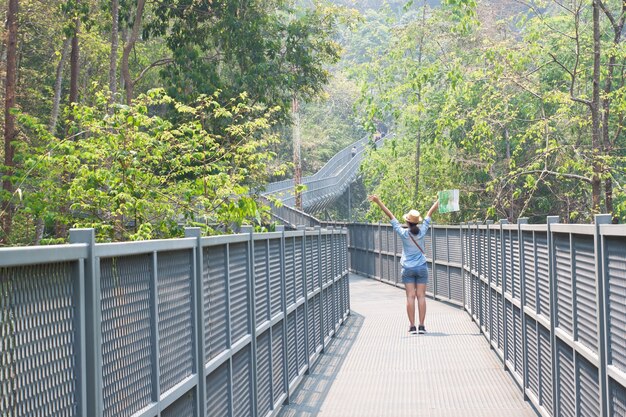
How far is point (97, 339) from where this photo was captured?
3615 millimetres

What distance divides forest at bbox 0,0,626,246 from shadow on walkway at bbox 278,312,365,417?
80.4 inches

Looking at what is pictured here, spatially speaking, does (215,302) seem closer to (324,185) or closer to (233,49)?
(233,49)

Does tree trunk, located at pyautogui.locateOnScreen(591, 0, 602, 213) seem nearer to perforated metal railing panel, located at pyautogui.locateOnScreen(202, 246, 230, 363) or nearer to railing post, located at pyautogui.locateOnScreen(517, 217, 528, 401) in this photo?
railing post, located at pyautogui.locateOnScreen(517, 217, 528, 401)

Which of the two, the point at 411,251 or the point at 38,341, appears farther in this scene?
the point at 411,251

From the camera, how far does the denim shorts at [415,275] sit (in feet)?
50.9

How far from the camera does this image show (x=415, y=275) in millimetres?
15594

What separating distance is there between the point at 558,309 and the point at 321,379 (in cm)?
469

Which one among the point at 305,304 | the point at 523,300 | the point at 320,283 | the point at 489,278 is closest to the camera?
the point at 523,300

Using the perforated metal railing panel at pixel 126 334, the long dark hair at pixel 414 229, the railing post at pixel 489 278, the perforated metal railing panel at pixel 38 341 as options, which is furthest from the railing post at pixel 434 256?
the perforated metal railing panel at pixel 38 341

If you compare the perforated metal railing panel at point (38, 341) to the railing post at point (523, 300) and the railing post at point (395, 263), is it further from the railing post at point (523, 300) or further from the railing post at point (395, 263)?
the railing post at point (395, 263)

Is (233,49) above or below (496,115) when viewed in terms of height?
above

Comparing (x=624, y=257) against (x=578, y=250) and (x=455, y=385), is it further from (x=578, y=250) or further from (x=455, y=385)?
(x=455, y=385)

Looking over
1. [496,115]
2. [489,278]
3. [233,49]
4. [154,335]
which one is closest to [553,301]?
[154,335]

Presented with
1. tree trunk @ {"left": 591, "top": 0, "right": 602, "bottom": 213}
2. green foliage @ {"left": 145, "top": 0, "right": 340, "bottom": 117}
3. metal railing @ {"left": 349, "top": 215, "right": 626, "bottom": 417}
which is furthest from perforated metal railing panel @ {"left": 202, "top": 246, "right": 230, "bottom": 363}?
green foliage @ {"left": 145, "top": 0, "right": 340, "bottom": 117}
